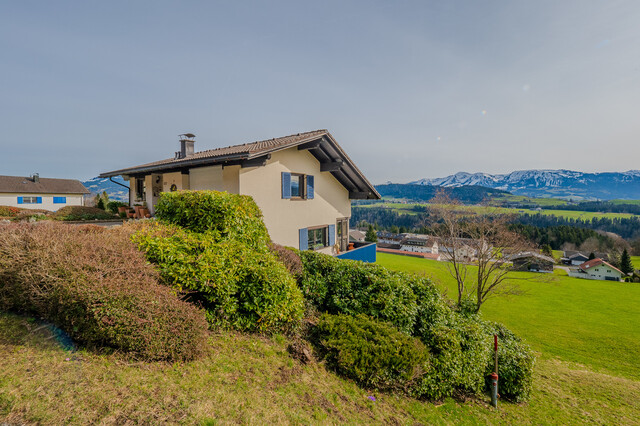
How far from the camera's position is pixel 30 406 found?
242 cm

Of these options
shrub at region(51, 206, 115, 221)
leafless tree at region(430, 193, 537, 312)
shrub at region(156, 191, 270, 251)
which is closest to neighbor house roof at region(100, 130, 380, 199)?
shrub at region(51, 206, 115, 221)

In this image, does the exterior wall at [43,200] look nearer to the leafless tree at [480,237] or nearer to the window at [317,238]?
the window at [317,238]

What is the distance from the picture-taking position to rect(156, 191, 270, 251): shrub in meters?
6.04

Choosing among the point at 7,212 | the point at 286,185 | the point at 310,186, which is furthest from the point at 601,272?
the point at 7,212

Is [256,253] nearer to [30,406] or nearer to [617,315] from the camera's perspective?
[30,406]

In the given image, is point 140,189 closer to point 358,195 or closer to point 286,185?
point 286,185

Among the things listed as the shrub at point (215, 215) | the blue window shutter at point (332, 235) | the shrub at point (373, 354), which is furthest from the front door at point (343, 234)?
the shrub at point (373, 354)

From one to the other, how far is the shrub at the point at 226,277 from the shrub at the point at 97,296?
464 mm

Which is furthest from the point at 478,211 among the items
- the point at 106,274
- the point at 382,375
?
the point at 106,274

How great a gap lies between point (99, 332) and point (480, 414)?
7.50 meters

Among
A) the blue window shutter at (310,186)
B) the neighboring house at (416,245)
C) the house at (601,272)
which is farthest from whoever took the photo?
the neighboring house at (416,245)

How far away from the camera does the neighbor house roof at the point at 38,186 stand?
107 feet

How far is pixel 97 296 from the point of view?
131 inches

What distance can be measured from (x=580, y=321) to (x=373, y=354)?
2755 cm
